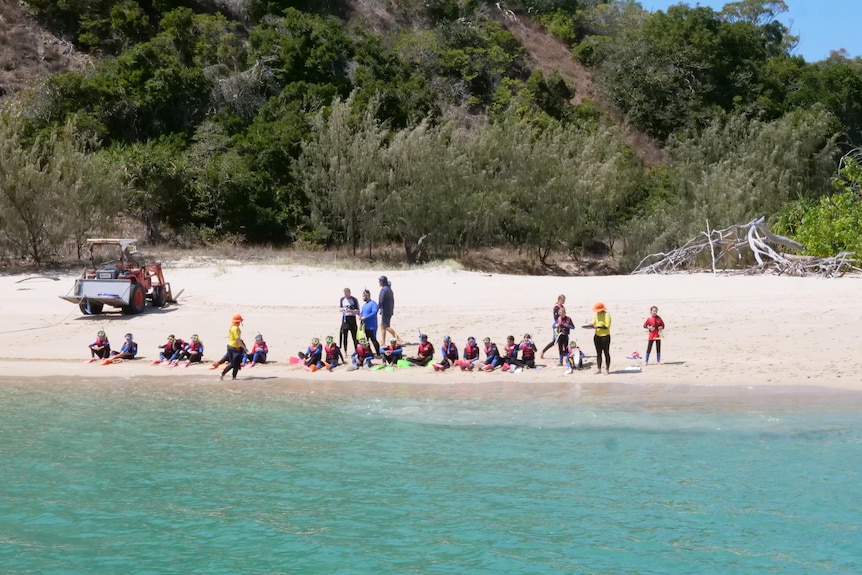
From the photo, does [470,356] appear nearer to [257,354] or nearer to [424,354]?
[424,354]

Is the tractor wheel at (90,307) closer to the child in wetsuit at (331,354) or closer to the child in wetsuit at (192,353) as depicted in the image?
the child in wetsuit at (192,353)

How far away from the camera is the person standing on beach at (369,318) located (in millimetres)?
17936

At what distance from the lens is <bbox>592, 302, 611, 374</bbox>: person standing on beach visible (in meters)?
16.1

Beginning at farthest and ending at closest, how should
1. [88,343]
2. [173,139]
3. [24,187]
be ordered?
[173,139] < [24,187] < [88,343]

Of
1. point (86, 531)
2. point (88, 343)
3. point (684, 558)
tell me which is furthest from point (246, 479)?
point (88, 343)

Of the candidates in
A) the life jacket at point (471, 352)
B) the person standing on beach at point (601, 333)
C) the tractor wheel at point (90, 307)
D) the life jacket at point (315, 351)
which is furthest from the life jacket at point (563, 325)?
the tractor wheel at point (90, 307)

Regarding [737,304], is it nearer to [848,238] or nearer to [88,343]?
[848,238]

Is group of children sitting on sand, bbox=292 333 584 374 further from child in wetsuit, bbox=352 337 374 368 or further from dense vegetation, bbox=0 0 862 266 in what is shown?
dense vegetation, bbox=0 0 862 266

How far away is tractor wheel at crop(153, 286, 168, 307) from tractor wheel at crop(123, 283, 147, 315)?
0.40 m

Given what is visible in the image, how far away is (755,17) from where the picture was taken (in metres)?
65.2

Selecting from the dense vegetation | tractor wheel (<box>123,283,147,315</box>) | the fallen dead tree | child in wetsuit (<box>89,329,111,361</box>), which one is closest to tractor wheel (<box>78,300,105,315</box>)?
tractor wheel (<box>123,283,147,315</box>)

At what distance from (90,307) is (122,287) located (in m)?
1.26

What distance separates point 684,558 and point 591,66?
48.9 meters

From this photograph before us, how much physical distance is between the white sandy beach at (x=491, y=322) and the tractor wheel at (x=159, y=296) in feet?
1.16
